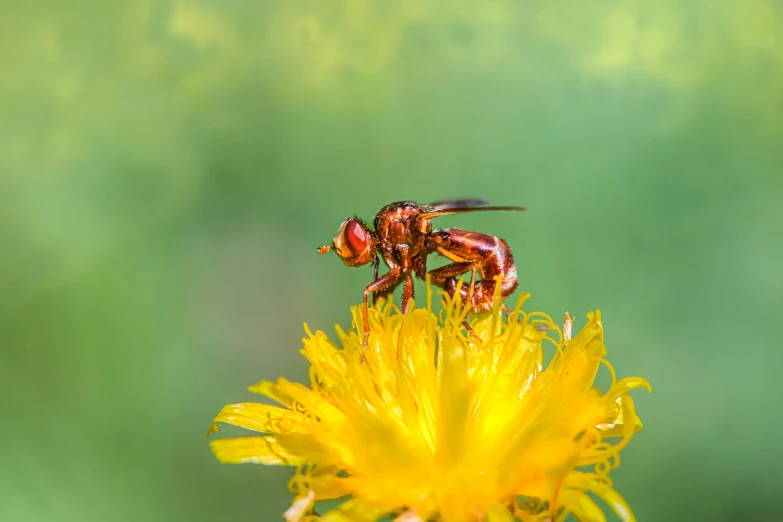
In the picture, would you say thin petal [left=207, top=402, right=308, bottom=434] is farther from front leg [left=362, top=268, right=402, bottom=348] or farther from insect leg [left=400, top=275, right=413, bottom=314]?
insect leg [left=400, top=275, right=413, bottom=314]

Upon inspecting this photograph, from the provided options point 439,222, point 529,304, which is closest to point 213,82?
point 439,222

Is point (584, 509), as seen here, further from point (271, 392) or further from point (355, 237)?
point (355, 237)

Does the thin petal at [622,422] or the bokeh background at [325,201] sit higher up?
the bokeh background at [325,201]

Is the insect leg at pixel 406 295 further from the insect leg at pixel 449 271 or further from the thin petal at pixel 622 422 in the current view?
the thin petal at pixel 622 422

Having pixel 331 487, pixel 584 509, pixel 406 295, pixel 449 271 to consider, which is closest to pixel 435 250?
pixel 449 271

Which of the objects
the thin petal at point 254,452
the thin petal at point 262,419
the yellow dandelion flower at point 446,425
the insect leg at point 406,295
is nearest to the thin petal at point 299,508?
the yellow dandelion flower at point 446,425

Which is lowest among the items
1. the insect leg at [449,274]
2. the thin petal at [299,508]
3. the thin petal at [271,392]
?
the thin petal at [299,508]

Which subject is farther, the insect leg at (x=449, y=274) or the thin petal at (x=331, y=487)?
the insect leg at (x=449, y=274)
